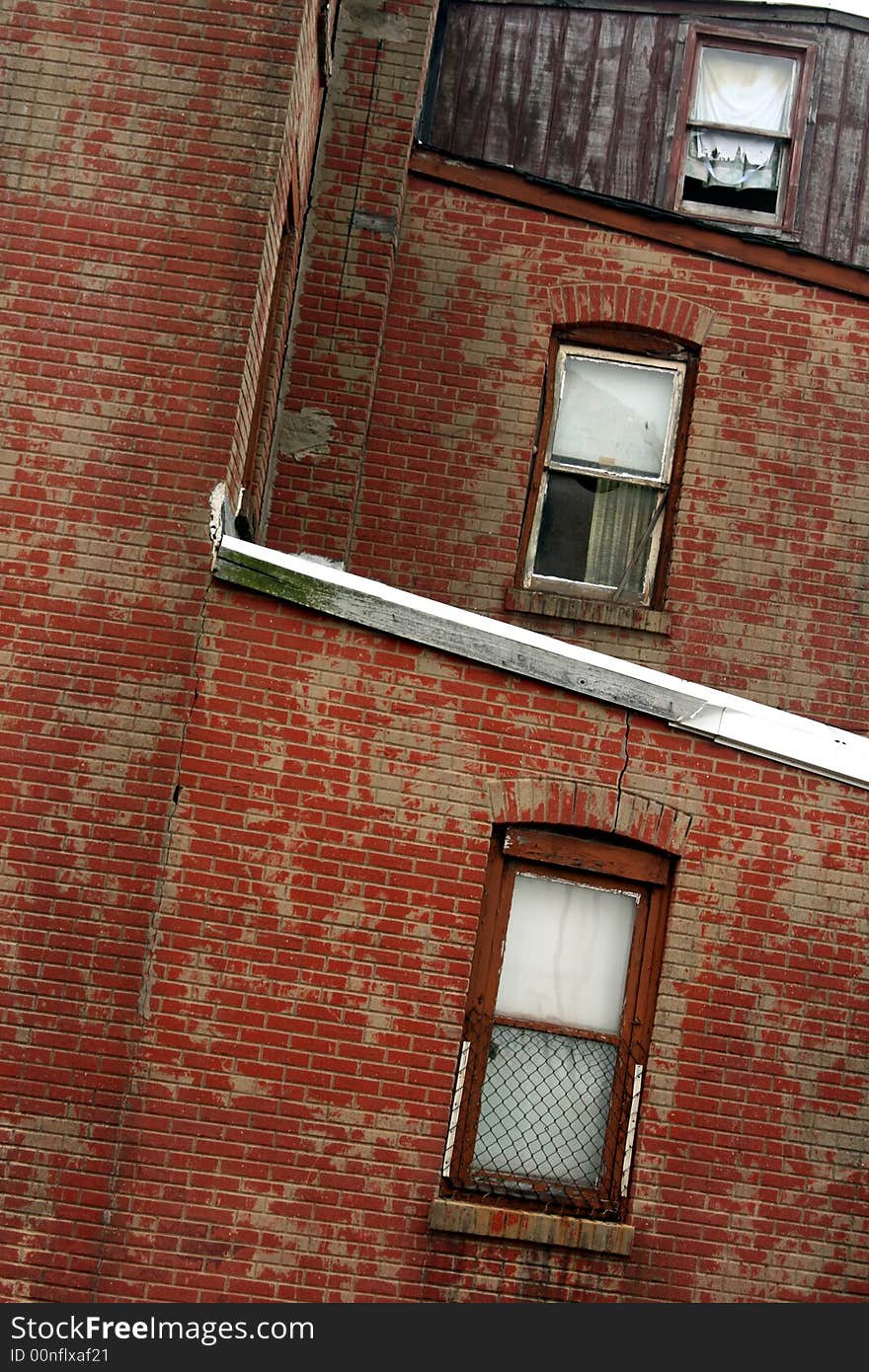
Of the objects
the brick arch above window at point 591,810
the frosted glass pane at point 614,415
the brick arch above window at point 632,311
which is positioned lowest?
the brick arch above window at point 591,810

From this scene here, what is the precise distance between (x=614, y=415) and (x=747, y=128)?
2610 mm

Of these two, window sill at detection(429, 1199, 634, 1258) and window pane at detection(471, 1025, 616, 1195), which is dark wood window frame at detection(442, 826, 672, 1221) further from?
window sill at detection(429, 1199, 634, 1258)

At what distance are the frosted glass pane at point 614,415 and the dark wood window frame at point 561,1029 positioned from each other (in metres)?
3.53

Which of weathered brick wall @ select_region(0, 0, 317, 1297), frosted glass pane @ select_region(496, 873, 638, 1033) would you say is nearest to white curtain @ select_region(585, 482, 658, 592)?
frosted glass pane @ select_region(496, 873, 638, 1033)

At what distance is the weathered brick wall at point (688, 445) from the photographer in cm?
980

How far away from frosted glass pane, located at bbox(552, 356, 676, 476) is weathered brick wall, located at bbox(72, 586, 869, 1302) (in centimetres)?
321

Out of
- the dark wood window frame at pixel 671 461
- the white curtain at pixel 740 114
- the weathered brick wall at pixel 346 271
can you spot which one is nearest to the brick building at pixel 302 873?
the weathered brick wall at pixel 346 271

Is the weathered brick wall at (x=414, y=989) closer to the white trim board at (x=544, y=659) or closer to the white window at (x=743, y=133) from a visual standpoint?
the white trim board at (x=544, y=659)

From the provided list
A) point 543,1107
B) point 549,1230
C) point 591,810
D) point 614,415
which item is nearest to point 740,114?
point 614,415

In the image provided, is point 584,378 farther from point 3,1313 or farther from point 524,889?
point 3,1313

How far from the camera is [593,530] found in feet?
32.7

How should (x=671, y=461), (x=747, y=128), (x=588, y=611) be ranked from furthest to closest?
1. (x=747, y=128)
2. (x=671, y=461)
3. (x=588, y=611)

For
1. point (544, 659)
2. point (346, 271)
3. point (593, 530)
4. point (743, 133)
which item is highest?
point (743, 133)

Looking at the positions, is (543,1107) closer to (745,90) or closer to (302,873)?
(302,873)
